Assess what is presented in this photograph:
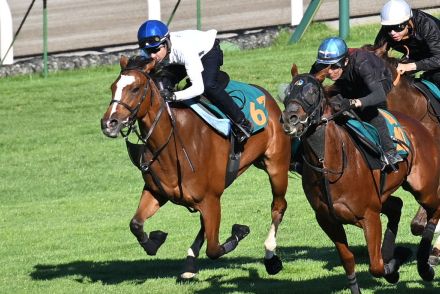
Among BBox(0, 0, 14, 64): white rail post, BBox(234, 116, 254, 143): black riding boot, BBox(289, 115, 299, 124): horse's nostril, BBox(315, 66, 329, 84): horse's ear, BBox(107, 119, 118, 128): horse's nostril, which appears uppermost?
BBox(315, 66, 329, 84): horse's ear

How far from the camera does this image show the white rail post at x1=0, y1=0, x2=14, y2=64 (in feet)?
92.9

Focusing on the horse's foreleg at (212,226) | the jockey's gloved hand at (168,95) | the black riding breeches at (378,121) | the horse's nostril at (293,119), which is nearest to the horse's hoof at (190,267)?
the horse's foreleg at (212,226)

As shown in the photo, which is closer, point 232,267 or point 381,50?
point 381,50

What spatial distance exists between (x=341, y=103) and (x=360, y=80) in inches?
27.2

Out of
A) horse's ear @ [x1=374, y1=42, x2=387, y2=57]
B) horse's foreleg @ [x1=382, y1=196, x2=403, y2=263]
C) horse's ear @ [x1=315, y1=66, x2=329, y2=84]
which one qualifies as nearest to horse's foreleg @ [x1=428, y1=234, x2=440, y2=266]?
horse's foreleg @ [x1=382, y1=196, x2=403, y2=263]

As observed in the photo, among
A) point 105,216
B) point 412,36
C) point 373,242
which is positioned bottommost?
point 105,216

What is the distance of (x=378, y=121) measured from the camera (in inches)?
402

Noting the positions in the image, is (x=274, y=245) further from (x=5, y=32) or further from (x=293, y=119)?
(x=5, y=32)

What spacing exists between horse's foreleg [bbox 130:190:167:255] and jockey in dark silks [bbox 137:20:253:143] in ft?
3.34

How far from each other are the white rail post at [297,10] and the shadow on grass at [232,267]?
16091 millimetres

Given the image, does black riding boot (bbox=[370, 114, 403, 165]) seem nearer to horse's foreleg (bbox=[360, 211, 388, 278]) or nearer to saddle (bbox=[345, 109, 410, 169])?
saddle (bbox=[345, 109, 410, 169])

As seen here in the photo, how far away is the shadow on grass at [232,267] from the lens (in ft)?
35.5

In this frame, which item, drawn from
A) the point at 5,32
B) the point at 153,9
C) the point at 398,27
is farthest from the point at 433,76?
the point at 5,32

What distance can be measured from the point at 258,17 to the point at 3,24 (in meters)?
6.23
